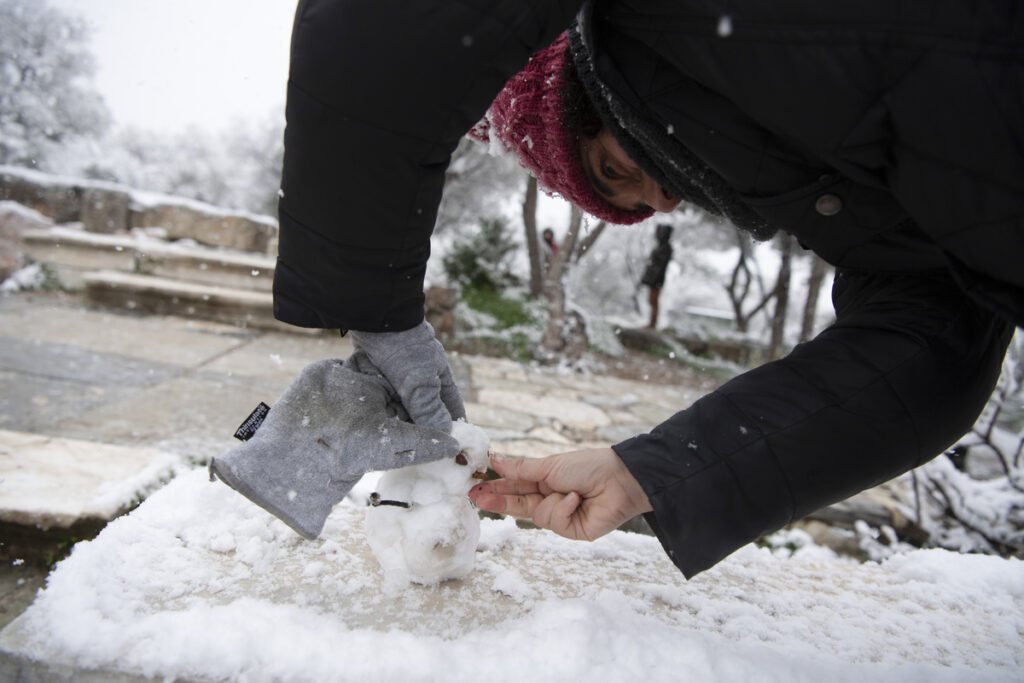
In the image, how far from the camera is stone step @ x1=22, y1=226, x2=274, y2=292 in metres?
5.47

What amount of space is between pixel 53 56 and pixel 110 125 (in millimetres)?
1790

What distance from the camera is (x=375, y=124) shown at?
27.6 inches

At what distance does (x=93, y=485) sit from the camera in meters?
1.52

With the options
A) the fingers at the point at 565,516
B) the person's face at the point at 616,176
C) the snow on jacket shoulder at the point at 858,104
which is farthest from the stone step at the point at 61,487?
the snow on jacket shoulder at the point at 858,104

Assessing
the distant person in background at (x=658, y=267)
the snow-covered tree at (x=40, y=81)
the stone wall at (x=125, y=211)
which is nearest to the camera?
the stone wall at (x=125, y=211)

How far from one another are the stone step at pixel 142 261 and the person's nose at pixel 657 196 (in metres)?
5.14

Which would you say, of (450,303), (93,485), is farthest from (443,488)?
(450,303)

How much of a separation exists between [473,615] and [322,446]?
0.46 metres

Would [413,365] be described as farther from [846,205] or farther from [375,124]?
[846,205]

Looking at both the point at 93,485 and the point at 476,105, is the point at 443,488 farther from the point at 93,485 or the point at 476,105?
the point at 93,485

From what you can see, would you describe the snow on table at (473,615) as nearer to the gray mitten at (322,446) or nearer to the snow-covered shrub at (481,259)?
the gray mitten at (322,446)

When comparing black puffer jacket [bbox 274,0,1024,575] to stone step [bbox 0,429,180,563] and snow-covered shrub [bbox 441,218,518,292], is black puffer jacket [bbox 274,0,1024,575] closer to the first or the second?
stone step [bbox 0,429,180,563]

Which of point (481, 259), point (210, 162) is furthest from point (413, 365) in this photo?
point (210, 162)

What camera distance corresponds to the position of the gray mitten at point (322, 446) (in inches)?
36.3
